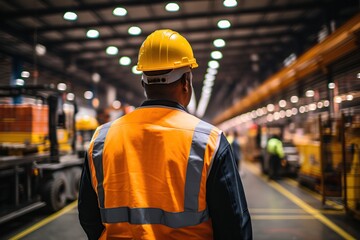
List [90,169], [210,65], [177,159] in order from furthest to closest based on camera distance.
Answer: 1. [210,65]
2. [90,169]
3. [177,159]

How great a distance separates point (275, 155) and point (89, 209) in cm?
1107

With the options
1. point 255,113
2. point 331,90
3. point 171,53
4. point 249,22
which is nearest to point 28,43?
point 249,22

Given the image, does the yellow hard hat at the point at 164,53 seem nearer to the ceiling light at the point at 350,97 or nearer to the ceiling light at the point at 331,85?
the ceiling light at the point at 350,97

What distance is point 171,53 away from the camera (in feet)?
5.52

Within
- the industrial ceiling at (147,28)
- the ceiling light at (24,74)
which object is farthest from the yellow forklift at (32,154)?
the ceiling light at (24,74)

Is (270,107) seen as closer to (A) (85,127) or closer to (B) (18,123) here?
(A) (85,127)

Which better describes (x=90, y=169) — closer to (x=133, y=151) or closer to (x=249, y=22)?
(x=133, y=151)

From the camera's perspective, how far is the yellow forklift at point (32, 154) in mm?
6336

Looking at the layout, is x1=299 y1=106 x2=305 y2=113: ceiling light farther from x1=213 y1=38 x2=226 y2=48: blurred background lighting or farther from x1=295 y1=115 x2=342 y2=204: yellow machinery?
x1=213 y1=38 x2=226 y2=48: blurred background lighting

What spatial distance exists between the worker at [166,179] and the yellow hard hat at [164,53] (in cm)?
19

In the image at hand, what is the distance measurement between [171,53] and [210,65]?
15493 millimetres

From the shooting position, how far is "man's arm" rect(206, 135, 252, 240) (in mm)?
1413

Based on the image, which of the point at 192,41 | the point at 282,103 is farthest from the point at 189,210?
the point at 282,103

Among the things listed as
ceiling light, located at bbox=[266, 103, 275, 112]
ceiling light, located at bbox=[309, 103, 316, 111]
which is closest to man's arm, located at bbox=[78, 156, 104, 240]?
ceiling light, located at bbox=[309, 103, 316, 111]
